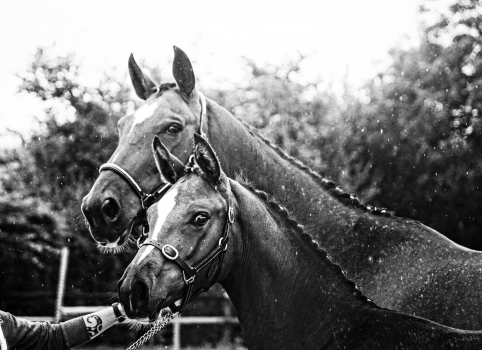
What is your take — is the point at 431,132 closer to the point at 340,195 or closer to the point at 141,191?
the point at 340,195

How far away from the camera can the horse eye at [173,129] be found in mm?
4656

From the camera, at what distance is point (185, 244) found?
3.37m

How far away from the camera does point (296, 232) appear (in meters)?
3.67

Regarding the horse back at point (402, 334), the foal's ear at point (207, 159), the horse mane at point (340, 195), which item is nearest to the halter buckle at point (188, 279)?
the foal's ear at point (207, 159)

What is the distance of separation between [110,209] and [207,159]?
3.51 ft

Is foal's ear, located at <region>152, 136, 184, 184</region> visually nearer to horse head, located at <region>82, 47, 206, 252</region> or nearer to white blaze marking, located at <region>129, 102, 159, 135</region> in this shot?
horse head, located at <region>82, 47, 206, 252</region>

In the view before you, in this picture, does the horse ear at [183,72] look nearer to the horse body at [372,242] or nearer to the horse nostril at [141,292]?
the horse body at [372,242]

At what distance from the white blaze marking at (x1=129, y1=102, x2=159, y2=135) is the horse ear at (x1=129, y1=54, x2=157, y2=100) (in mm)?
331

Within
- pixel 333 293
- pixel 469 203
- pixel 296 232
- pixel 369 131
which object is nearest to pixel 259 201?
pixel 296 232

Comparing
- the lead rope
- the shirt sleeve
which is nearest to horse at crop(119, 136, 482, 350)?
the lead rope

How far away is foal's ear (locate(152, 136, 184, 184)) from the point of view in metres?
3.74

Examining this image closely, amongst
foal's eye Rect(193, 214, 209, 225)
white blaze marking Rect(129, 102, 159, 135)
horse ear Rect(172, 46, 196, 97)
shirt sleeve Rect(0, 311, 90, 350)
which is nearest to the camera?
foal's eye Rect(193, 214, 209, 225)

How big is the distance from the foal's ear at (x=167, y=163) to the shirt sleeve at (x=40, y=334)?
130cm

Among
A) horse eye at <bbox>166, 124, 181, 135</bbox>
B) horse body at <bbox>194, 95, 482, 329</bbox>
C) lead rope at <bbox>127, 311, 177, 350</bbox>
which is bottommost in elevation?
lead rope at <bbox>127, 311, 177, 350</bbox>
